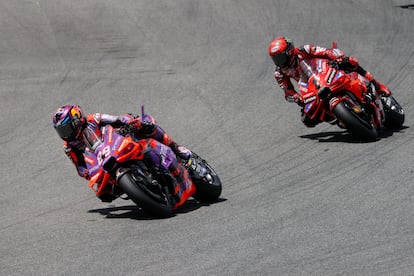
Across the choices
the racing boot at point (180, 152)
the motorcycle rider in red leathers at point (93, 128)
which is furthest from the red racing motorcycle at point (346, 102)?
the motorcycle rider in red leathers at point (93, 128)

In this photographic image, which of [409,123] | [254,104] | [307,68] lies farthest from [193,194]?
[254,104]

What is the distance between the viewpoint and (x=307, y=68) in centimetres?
1245

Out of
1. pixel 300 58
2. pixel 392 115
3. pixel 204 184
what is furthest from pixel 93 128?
pixel 392 115

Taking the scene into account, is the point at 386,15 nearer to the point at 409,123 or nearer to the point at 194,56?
the point at 194,56

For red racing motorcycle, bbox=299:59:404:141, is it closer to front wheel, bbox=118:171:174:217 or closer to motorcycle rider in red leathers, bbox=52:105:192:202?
motorcycle rider in red leathers, bbox=52:105:192:202

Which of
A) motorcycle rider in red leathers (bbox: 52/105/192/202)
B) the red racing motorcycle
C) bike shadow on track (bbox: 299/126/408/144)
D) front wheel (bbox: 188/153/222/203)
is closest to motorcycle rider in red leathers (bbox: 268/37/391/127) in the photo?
the red racing motorcycle

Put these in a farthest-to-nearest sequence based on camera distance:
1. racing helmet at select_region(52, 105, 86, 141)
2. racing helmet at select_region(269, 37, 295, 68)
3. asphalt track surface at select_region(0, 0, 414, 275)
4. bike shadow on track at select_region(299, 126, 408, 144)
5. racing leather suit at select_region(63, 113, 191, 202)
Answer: racing helmet at select_region(269, 37, 295, 68), bike shadow on track at select_region(299, 126, 408, 144), racing leather suit at select_region(63, 113, 191, 202), racing helmet at select_region(52, 105, 86, 141), asphalt track surface at select_region(0, 0, 414, 275)

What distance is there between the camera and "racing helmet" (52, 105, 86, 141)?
9.30 meters

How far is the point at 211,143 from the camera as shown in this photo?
13.3 metres

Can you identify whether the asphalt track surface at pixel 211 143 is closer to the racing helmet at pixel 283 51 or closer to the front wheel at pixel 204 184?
the front wheel at pixel 204 184

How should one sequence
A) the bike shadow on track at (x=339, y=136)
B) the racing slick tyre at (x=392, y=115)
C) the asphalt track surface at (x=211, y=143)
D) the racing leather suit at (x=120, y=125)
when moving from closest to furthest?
the asphalt track surface at (x=211, y=143)
the racing leather suit at (x=120, y=125)
the bike shadow on track at (x=339, y=136)
the racing slick tyre at (x=392, y=115)

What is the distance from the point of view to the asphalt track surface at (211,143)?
7488mm

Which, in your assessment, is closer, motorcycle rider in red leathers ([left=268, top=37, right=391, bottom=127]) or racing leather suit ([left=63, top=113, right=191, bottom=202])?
racing leather suit ([left=63, top=113, right=191, bottom=202])

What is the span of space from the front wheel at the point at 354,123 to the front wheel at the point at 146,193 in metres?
3.38
